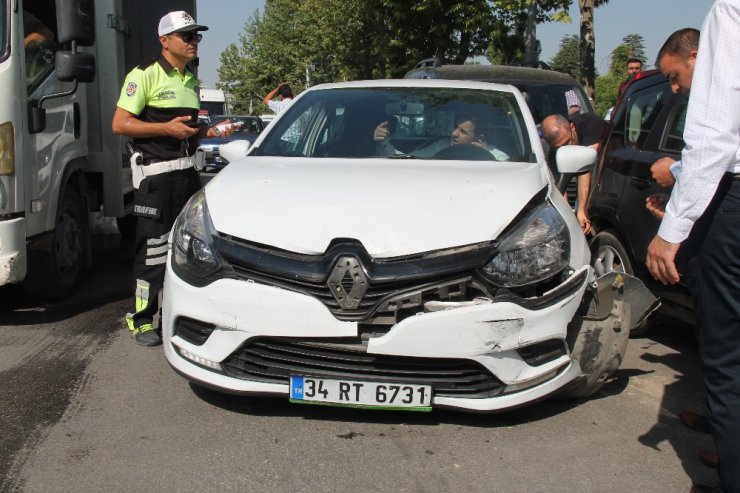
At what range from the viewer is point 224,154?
16.7 feet

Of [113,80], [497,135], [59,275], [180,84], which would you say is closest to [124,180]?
[113,80]

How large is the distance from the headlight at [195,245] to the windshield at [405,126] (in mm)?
1046

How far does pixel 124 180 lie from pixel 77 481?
445cm

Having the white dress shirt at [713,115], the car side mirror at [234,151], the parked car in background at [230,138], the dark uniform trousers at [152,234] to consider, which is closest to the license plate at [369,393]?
the white dress shirt at [713,115]

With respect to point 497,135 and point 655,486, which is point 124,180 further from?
point 655,486

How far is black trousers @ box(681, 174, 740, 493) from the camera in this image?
2738 millimetres

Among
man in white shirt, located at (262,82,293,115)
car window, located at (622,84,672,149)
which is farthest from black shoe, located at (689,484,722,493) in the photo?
man in white shirt, located at (262,82,293,115)

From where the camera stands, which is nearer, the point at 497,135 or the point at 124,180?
the point at 497,135

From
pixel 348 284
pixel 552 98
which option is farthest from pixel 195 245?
pixel 552 98

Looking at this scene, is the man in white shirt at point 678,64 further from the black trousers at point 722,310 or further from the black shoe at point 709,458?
the black shoe at point 709,458

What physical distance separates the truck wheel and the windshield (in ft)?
6.91

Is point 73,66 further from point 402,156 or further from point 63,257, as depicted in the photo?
point 402,156

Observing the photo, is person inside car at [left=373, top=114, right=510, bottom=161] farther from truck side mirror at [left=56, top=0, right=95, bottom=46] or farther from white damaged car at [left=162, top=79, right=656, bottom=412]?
truck side mirror at [left=56, top=0, right=95, bottom=46]

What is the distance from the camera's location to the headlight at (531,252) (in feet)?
12.0
